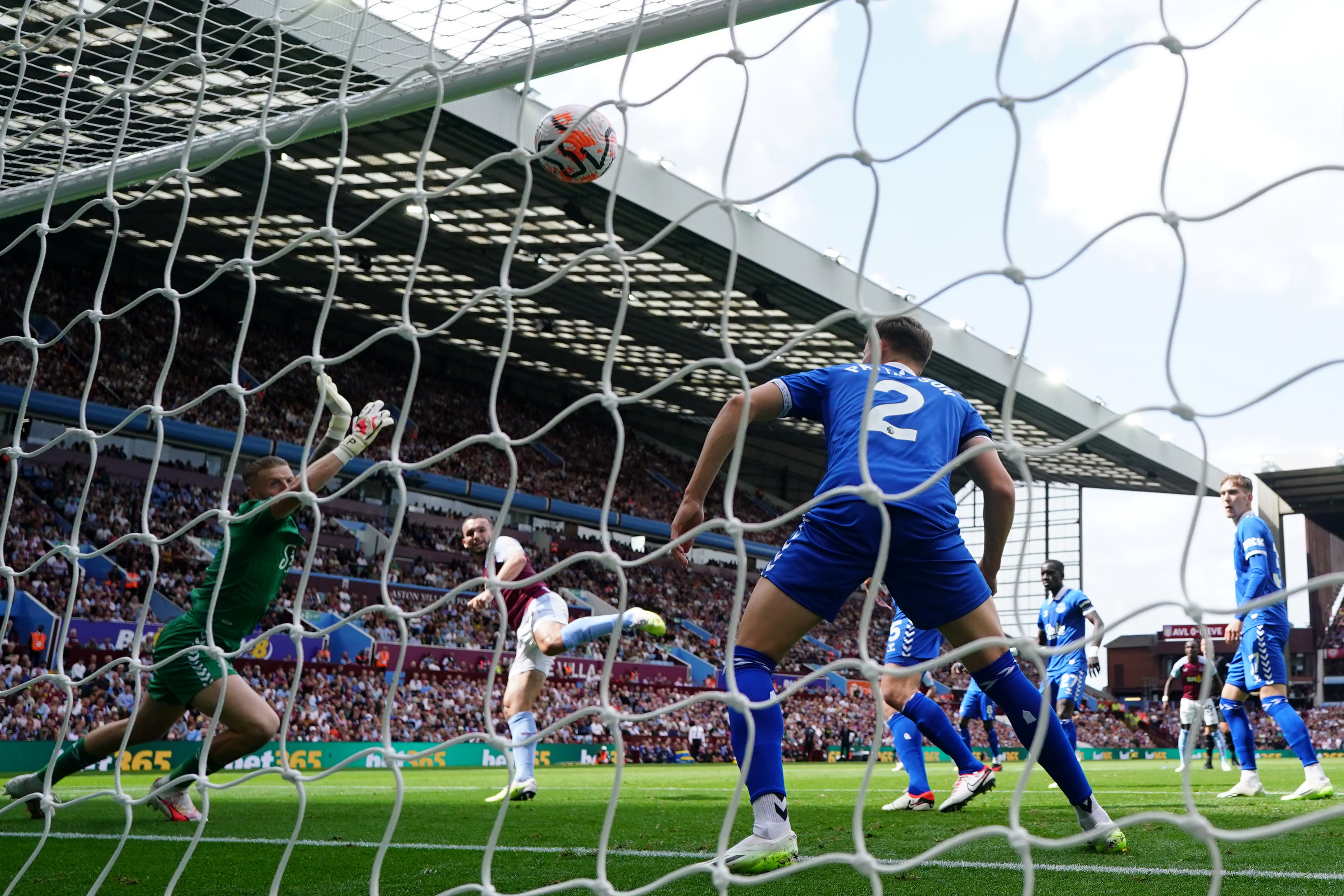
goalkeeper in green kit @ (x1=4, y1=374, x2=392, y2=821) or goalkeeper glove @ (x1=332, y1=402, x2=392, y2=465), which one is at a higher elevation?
goalkeeper glove @ (x1=332, y1=402, x2=392, y2=465)

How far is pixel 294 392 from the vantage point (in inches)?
1266

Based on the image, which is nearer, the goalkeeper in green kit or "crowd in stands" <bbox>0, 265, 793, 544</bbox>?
the goalkeeper in green kit

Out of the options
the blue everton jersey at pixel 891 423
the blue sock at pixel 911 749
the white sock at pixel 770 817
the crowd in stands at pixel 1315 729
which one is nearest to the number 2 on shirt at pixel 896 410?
the blue everton jersey at pixel 891 423

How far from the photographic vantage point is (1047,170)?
2613 mm

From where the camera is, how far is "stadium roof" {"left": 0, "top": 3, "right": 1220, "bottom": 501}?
21562 mm

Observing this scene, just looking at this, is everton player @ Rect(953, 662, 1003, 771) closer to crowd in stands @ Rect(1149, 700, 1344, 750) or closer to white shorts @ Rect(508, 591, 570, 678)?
white shorts @ Rect(508, 591, 570, 678)

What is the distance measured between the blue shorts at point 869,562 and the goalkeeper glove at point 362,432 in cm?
161

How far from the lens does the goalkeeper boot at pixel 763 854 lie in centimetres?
312

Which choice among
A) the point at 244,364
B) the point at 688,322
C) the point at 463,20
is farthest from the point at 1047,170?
the point at 244,364

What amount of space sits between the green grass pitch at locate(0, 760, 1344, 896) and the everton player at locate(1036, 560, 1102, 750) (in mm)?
1830

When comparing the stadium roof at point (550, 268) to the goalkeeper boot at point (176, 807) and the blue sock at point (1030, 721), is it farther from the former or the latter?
the blue sock at point (1030, 721)

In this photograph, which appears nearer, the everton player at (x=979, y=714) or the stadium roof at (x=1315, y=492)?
the everton player at (x=979, y=714)

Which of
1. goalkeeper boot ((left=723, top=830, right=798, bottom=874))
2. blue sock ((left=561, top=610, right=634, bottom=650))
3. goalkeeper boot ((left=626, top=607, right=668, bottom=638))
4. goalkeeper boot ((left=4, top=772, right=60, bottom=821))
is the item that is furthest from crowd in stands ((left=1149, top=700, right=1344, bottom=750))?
goalkeeper boot ((left=4, top=772, right=60, bottom=821))

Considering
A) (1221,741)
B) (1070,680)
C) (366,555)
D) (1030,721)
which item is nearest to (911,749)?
(1030,721)
